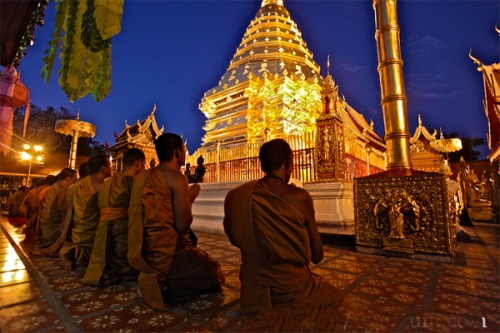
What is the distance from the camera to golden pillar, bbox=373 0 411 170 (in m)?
3.64

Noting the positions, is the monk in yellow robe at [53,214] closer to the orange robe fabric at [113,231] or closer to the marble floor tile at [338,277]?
the orange robe fabric at [113,231]

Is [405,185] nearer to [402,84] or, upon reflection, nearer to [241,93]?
[402,84]

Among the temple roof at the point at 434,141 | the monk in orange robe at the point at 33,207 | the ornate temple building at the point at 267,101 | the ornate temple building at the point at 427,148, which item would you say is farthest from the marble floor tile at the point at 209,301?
the temple roof at the point at 434,141

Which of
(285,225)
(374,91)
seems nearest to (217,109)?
(285,225)

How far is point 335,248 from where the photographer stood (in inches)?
149

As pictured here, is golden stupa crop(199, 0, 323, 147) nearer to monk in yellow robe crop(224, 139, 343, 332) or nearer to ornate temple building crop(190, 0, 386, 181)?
ornate temple building crop(190, 0, 386, 181)

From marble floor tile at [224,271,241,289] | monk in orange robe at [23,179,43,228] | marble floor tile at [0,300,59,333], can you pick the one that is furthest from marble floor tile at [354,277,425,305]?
monk in orange robe at [23,179,43,228]

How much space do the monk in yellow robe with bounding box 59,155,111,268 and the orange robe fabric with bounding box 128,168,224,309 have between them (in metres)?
1.12

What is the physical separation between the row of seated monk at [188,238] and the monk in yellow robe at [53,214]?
1.03 m

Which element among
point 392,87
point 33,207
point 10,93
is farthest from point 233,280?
point 33,207

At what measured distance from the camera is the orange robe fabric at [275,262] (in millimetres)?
1474

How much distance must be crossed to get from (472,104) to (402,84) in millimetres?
43487

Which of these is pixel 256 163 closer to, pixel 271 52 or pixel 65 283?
pixel 65 283

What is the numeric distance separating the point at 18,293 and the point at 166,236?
1.27 meters
